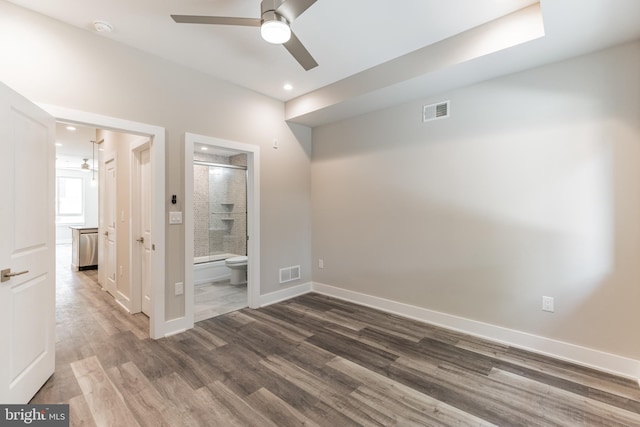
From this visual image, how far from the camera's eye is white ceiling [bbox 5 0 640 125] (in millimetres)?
2086

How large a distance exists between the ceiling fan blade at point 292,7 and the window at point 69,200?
12161 millimetres

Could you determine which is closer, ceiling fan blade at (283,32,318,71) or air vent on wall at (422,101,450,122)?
ceiling fan blade at (283,32,318,71)

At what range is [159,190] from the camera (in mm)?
2951

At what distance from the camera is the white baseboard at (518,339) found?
2.27 meters

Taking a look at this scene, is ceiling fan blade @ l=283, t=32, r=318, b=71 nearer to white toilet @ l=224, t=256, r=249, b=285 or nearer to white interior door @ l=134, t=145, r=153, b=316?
white interior door @ l=134, t=145, r=153, b=316

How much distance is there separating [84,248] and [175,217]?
4.96 meters

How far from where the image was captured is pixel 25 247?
1.95 meters

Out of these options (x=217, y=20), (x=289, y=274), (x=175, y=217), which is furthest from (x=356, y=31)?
(x=289, y=274)

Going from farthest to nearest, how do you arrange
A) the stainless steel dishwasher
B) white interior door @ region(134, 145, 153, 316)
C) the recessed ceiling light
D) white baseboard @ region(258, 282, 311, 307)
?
the stainless steel dishwasher < white baseboard @ region(258, 282, 311, 307) < white interior door @ region(134, 145, 153, 316) < the recessed ceiling light

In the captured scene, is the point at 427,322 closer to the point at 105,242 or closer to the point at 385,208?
the point at 385,208

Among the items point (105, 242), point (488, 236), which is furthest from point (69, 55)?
point (488, 236)

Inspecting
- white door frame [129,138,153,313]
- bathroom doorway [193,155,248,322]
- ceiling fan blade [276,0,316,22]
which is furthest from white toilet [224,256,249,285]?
ceiling fan blade [276,0,316,22]

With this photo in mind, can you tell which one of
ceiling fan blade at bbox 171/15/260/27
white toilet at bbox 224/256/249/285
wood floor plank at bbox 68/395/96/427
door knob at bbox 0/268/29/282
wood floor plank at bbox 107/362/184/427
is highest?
ceiling fan blade at bbox 171/15/260/27

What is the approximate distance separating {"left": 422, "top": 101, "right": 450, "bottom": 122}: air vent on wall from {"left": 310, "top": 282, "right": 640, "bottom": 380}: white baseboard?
2.28 meters
